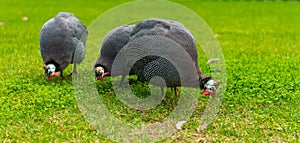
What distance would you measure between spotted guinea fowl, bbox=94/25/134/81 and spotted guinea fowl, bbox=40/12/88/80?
1.36 feet

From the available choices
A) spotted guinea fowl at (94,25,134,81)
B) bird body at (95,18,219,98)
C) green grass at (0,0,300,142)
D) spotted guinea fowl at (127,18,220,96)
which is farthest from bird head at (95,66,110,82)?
spotted guinea fowl at (127,18,220,96)

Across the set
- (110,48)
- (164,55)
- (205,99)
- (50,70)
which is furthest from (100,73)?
(205,99)

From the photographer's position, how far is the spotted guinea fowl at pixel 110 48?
4.73 meters

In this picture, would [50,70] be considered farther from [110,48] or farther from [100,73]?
[110,48]

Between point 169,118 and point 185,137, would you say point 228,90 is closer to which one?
point 169,118

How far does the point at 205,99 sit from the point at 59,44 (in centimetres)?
176

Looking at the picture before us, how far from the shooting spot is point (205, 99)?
4.65m

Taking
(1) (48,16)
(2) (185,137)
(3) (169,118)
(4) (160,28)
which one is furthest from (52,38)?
(1) (48,16)

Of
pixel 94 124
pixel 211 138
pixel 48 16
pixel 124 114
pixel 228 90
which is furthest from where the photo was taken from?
pixel 48 16

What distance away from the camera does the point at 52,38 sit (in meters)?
5.03

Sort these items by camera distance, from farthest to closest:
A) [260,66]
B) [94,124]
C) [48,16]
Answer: [48,16] → [260,66] → [94,124]

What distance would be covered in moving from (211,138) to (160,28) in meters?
1.26

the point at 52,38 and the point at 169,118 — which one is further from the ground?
the point at 52,38

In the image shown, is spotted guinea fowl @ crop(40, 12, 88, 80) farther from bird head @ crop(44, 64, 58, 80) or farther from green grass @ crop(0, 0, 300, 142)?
green grass @ crop(0, 0, 300, 142)
